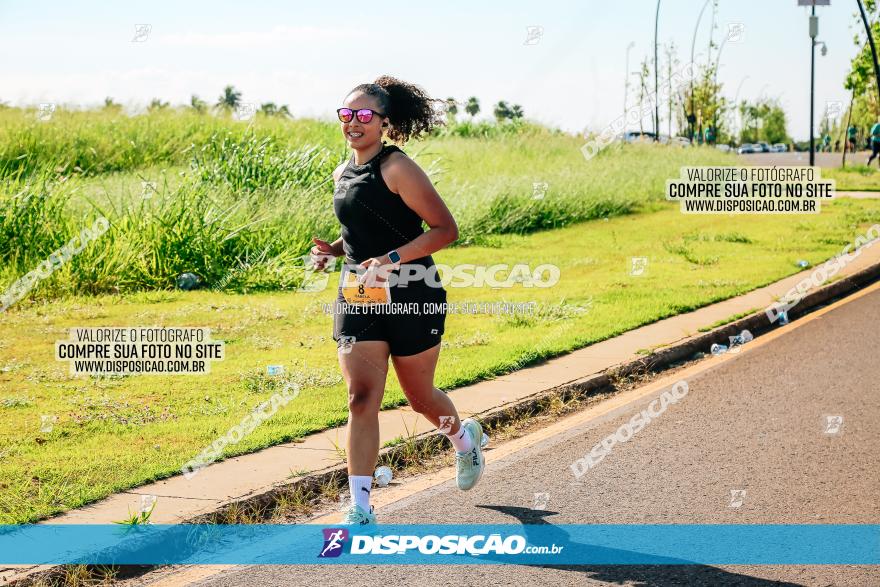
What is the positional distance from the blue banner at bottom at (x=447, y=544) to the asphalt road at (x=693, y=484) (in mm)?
102

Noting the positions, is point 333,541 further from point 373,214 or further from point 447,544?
point 373,214

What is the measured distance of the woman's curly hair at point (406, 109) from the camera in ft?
18.0

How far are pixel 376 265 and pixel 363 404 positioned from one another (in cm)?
66

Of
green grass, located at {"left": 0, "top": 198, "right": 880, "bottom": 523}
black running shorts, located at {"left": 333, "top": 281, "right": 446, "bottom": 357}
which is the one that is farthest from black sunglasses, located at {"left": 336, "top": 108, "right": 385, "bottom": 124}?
green grass, located at {"left": 0, "top": 198, "right": 880, "bottom": 523}

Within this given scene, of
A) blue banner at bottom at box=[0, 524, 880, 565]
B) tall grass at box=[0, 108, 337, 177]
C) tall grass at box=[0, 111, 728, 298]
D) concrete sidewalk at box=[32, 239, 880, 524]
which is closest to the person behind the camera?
blue banner at bottom at box=[0, 524, 880, 565]

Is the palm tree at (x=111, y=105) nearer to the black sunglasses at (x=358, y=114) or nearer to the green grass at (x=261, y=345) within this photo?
the green grass at (x=261, y=345)

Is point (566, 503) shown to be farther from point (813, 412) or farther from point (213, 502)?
point (813, 412)

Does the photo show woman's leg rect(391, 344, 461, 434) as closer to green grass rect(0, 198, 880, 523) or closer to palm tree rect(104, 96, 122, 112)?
green grass rect(0, 198, 880, 523)

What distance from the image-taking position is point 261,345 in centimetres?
995

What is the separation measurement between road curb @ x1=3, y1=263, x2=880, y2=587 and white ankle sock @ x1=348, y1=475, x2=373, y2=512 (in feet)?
2.54

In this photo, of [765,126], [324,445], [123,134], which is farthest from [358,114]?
[765,126]

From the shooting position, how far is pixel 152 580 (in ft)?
16.0

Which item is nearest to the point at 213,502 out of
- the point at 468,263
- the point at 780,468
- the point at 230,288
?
the point at 780,468

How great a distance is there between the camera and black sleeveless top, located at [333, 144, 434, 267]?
5.17 m
